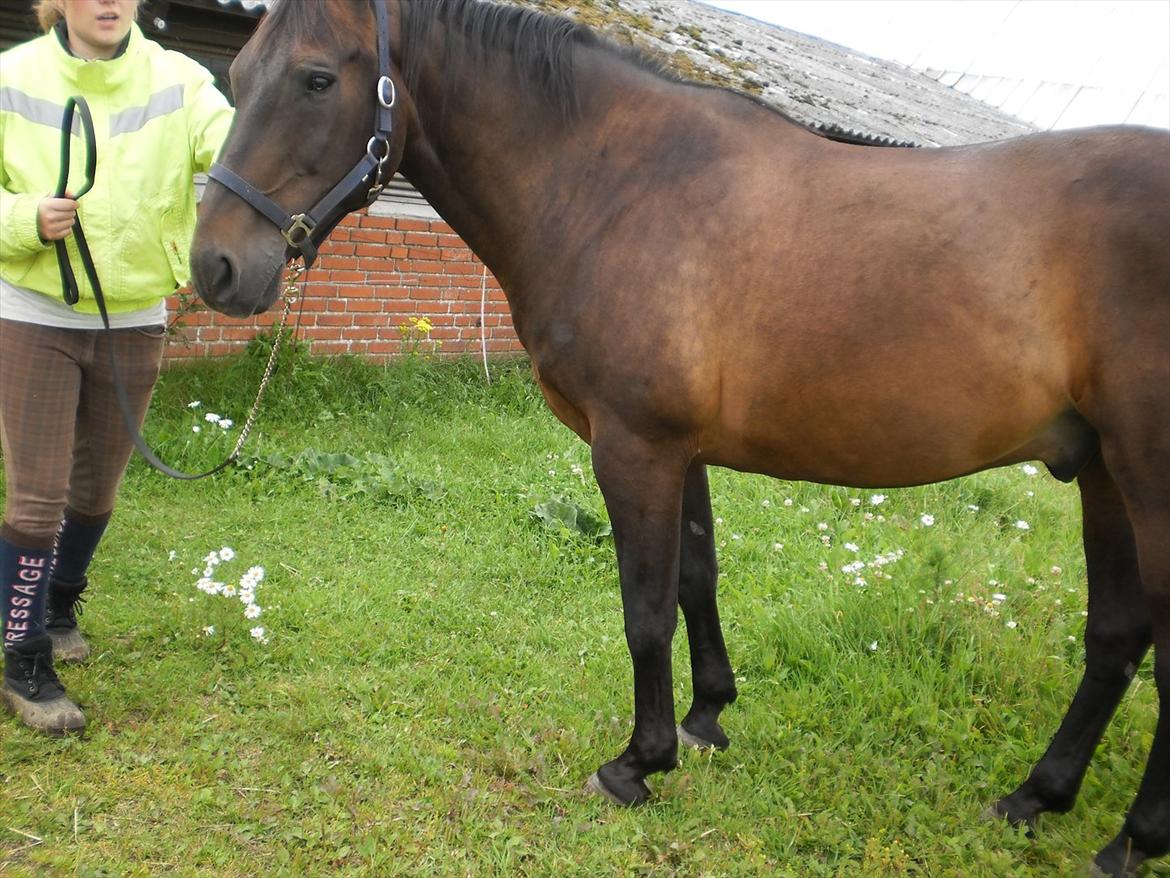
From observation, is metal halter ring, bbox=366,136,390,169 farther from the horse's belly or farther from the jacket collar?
the horse's belly

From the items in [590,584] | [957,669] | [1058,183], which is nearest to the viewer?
[1058,183]

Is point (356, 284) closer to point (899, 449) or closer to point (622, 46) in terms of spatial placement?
point (622, 46)

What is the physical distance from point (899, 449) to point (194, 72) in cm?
243

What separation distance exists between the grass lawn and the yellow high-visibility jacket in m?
1.43

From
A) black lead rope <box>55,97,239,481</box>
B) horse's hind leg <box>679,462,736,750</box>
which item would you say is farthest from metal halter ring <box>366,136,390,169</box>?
horse's hind leg <box>679,462,736,750</box>

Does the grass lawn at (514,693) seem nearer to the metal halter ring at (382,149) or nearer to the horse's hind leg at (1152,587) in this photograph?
the horse's hind leg at (1152,587)

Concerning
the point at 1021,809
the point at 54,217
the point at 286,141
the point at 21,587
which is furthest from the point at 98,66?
the point at 1021,809

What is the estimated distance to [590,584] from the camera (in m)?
4.05

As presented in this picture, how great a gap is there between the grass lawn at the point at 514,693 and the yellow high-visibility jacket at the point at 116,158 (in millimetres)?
1434

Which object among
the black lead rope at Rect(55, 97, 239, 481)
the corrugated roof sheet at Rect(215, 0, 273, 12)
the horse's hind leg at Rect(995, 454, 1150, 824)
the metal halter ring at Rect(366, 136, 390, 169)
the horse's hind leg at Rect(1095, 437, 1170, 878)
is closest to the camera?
the horse's hind leg at Rect(1095, 437, 1170, 878)

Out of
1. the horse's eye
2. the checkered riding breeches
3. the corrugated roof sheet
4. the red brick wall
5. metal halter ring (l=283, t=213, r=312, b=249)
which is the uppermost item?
the horse's eye

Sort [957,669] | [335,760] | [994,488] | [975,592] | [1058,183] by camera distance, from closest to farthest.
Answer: [1058,183]
[335,760]
[957,669]
[975,592]
[994,488]

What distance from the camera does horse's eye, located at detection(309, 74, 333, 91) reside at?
7.07 feet

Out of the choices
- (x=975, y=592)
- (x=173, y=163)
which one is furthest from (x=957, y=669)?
(x=173, y=163)
